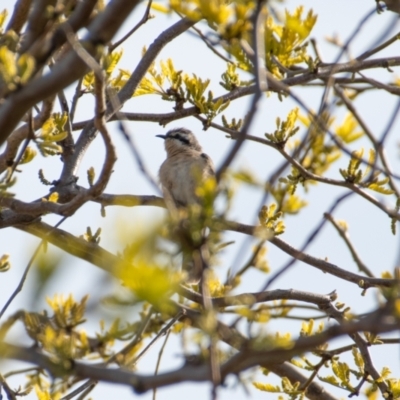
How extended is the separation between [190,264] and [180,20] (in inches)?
114

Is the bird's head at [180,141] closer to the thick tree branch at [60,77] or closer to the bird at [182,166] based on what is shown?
the bird at [182,166]

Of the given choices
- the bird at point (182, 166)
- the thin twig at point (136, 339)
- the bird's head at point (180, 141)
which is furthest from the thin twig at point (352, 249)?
the bird's head at point (180, 141)

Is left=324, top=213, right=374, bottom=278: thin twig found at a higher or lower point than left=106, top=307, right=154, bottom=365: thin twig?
higher

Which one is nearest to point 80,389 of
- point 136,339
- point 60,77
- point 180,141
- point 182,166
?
point 136,339

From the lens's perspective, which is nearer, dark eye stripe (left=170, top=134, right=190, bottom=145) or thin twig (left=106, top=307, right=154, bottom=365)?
thin twig (left=106, top=307, right=154, bottom=365)

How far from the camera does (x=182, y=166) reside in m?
8.24

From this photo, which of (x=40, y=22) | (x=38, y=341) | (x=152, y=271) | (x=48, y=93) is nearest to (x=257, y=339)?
(x=152, y=271)

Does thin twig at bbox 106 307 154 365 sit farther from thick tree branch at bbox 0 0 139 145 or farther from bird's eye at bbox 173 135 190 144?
bird's eye at bbox 173 135 190 144

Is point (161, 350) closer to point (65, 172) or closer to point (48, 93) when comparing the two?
point (65, 172)

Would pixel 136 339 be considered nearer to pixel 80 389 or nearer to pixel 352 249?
pixel 80 389

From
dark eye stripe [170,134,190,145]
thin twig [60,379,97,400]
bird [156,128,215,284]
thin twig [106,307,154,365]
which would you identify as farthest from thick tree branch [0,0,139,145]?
dark eye stripe [170,134,190,145]

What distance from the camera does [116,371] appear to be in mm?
2490

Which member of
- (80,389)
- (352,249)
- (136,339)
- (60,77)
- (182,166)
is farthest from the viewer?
(182,166)

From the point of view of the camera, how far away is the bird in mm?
7641
